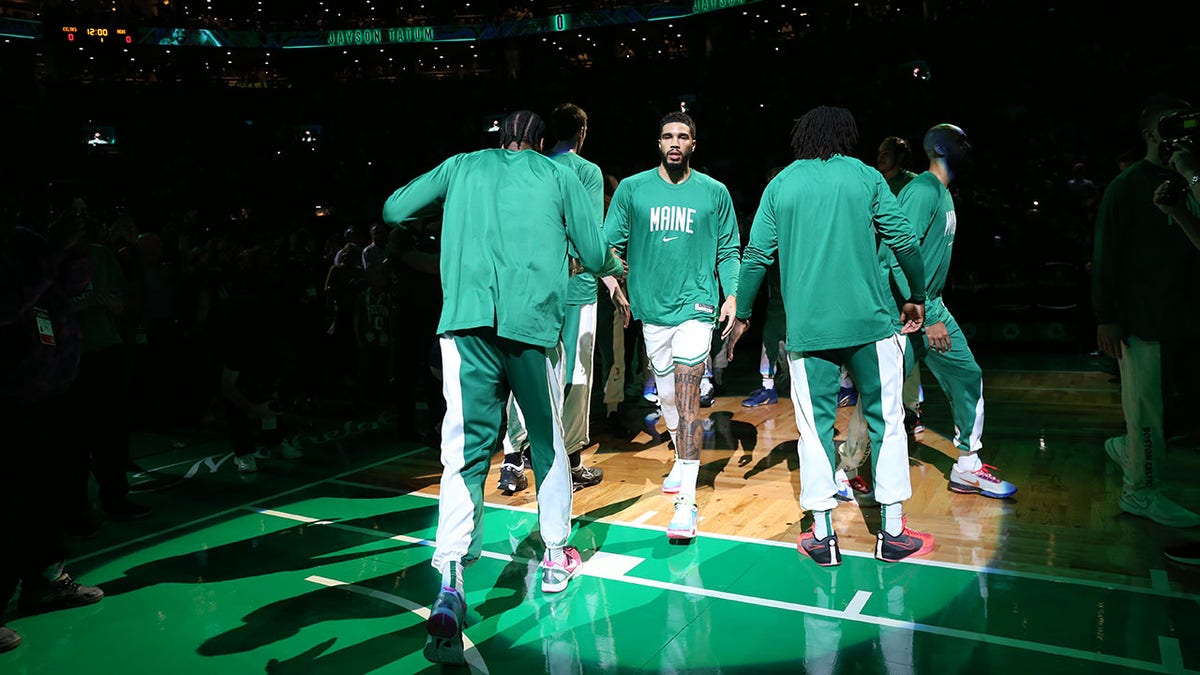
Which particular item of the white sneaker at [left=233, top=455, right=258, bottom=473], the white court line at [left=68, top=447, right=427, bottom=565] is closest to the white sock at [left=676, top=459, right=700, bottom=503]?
the white court line at [left=68, top=447, right=427, bottom=565]

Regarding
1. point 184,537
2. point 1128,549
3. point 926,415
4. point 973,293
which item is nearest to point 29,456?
point 184,537

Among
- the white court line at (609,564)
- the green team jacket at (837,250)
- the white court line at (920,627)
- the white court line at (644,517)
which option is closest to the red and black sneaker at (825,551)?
the white court line at (920,627)

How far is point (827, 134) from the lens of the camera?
3.81 metres

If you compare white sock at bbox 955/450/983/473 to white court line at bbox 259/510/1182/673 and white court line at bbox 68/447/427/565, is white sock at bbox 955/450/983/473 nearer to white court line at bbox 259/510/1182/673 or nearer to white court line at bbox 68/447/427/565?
white court line at bbox 259/510/1182/673

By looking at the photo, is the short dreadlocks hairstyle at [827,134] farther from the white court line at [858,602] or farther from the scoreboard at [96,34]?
the scoreboard at [96,34]

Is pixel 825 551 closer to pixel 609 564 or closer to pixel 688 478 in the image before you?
pixel 688 478

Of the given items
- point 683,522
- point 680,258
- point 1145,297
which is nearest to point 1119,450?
point 1145,297

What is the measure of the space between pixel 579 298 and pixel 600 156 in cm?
1691

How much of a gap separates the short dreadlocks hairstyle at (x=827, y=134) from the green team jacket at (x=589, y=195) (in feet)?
4.68

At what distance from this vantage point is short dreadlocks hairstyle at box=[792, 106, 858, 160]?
381 cm

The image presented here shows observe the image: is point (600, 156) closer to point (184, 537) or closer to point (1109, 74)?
point (1109, 74)

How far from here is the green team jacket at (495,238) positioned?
10.6 feet

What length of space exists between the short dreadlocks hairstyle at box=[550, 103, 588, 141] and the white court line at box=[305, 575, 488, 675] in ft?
9.11

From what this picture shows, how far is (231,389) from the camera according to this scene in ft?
19.9
